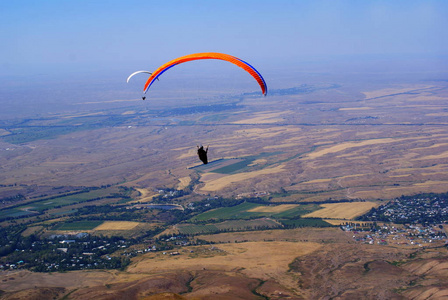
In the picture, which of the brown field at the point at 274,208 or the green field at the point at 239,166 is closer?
the brown field at the point at 274,208

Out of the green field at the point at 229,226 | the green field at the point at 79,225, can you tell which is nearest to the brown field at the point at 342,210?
the green field at the point at 229,226

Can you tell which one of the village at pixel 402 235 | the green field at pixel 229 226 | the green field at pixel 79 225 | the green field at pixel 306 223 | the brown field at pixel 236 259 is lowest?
the village at pixel 402 235

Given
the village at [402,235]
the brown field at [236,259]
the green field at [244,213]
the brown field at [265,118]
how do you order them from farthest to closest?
the brown field at [265,118]
the green field at [244,213]
the village at [402,235]
the brown field at [236,259]

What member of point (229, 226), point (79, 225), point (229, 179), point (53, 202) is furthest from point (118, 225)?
point (229, 179)

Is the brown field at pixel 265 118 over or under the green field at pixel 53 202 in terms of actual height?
over

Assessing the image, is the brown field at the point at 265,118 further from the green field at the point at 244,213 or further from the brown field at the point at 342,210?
the brown field at the point at 342,210

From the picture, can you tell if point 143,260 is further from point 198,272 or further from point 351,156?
point 351,156

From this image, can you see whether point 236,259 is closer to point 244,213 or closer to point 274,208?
point 244,213

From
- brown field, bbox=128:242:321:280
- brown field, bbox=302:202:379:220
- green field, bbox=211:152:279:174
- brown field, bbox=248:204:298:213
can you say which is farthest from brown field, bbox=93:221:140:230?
green field, bbox=211:152:279:174
